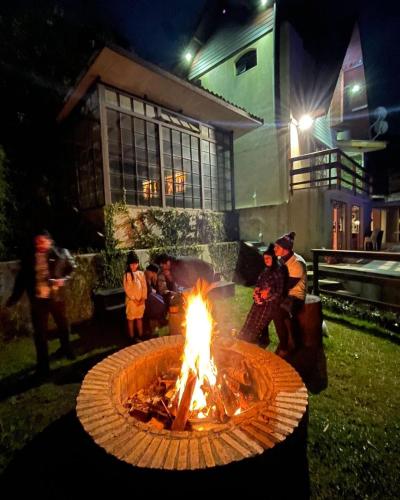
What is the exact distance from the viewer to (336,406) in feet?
9.31

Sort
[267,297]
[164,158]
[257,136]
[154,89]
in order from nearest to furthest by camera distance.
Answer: [267,297], [154,89], [164,158], [257,136]

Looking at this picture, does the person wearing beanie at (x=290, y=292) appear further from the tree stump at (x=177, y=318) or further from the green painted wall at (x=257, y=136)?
the green painted wall at (x=257, y=136)

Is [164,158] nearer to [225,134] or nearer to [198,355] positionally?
[225,134]

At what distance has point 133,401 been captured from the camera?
7.98 feet

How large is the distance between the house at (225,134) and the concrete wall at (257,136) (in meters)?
0.05

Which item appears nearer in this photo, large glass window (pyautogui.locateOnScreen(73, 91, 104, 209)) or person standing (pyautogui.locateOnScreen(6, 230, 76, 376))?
person standing (pyautogui.locateOnScreen(6, 230, 76, 376))

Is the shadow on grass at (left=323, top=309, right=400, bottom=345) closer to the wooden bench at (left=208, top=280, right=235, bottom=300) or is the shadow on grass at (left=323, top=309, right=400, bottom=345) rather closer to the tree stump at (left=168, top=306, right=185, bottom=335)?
the wooden bench at (left=208, top=280, right=235, bottom=300)

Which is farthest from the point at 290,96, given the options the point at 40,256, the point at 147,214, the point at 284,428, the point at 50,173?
the point at 284,428

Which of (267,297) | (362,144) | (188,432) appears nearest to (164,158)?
(267,297)

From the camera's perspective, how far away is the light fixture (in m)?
12.7

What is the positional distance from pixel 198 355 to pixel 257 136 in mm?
12487

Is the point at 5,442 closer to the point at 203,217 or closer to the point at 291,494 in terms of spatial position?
the point at 291,494

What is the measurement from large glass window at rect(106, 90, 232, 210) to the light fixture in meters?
4.13

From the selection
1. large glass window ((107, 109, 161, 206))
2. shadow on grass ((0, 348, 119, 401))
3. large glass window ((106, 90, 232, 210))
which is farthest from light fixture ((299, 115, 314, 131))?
shadow on grass ((0, 348, 119, 401))
